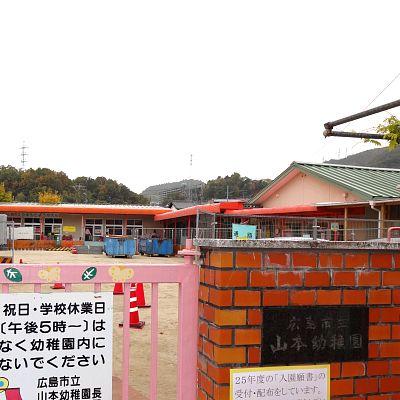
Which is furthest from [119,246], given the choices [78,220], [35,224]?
[35,224]

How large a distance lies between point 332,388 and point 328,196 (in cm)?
1996

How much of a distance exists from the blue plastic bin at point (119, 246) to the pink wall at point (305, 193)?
9436mm

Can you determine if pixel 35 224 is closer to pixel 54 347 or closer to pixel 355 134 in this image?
pixel 355 134

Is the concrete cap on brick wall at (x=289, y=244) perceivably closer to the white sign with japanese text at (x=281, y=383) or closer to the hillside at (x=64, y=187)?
the white sign with japanese text at (x=281, y=383)

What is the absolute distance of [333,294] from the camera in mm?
3020

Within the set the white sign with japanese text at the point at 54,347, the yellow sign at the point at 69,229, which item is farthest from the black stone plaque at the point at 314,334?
the yellow sign at the point at 69,229

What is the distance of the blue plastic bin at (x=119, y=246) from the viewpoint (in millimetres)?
32969

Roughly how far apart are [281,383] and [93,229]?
153 feet

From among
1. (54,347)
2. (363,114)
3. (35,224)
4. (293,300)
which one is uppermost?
(363,114)

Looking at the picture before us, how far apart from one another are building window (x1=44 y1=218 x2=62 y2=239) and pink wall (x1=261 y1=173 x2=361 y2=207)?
2501 cm

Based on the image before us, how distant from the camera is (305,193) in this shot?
24.8 metres

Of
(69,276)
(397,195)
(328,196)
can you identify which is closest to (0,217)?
(328,196)

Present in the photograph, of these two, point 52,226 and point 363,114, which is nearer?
point 363,114

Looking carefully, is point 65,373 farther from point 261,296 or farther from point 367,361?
point 367,361
